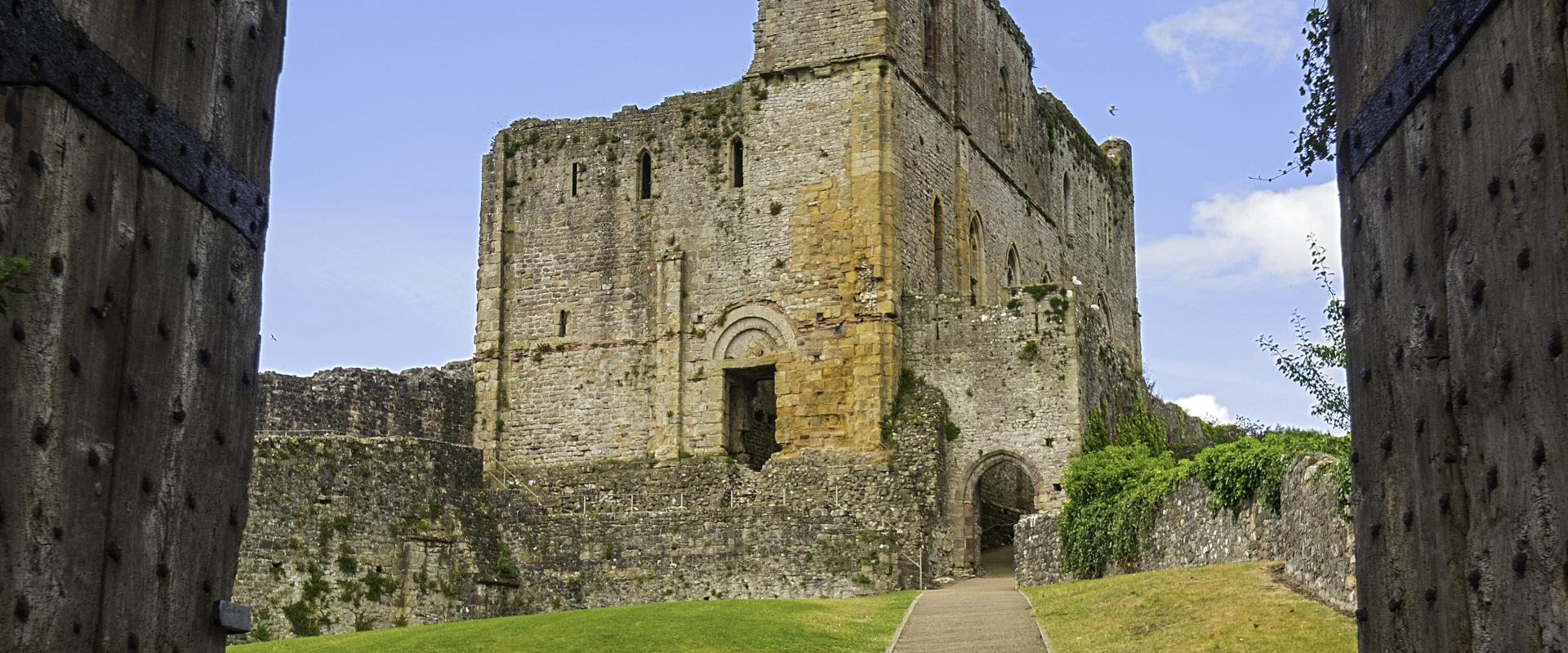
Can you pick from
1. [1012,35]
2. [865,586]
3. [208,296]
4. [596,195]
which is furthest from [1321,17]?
[1012,35]

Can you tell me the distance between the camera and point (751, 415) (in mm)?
37125

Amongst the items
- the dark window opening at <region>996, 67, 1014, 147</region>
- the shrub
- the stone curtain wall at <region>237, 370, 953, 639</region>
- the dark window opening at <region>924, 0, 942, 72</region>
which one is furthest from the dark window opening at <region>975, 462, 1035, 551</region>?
the dark window opening at <region>924, 0, 942, 72</region>

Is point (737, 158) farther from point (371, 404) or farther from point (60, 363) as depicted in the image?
point (60, 363)

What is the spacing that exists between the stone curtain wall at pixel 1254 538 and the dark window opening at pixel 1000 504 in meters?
7.11

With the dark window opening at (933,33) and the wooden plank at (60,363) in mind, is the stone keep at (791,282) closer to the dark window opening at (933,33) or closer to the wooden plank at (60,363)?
the dark window opening at (933,33)

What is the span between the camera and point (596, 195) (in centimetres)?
3819

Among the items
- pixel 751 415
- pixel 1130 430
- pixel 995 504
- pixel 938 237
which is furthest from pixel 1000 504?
pixel 938 237

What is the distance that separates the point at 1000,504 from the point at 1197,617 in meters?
19.1

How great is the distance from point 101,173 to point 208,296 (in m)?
0.84

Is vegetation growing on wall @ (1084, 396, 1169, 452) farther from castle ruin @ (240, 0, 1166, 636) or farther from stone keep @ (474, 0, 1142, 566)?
castle ruin @ (240, 0, 1166, 636)

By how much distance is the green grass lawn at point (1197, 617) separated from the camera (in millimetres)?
17094

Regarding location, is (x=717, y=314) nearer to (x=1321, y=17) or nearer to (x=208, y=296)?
(x=1321, y=17)

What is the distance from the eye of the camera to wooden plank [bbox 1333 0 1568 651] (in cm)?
542

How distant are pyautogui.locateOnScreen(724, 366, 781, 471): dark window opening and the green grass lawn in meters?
13.1
